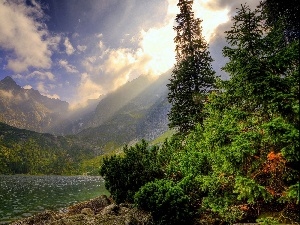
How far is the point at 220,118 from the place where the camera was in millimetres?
12742

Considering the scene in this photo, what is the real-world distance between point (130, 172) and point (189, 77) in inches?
469

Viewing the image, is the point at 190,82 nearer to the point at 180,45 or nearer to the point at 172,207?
the point at 180,45

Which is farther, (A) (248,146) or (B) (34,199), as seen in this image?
(B) (34,199)

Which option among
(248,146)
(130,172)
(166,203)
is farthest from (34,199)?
(248,146)

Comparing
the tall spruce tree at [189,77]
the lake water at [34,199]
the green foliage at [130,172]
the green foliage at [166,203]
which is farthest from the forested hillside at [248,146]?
the lake water at [34,199]

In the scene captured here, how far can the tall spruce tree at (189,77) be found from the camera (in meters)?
25.0

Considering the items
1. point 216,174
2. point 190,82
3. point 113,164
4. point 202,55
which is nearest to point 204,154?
point 216,174

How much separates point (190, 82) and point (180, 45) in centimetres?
455

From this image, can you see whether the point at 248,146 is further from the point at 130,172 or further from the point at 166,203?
the point at 130,172

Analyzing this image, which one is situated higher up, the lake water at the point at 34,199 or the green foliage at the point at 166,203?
the green foliage at the point at 166,203

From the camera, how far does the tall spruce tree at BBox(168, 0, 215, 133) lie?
24962 mm

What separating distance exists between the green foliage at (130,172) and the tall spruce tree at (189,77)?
6.26 m

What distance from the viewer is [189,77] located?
2603 cm

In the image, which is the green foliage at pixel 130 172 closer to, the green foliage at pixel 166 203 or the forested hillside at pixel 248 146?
the forested hillside at pixel 248 146
